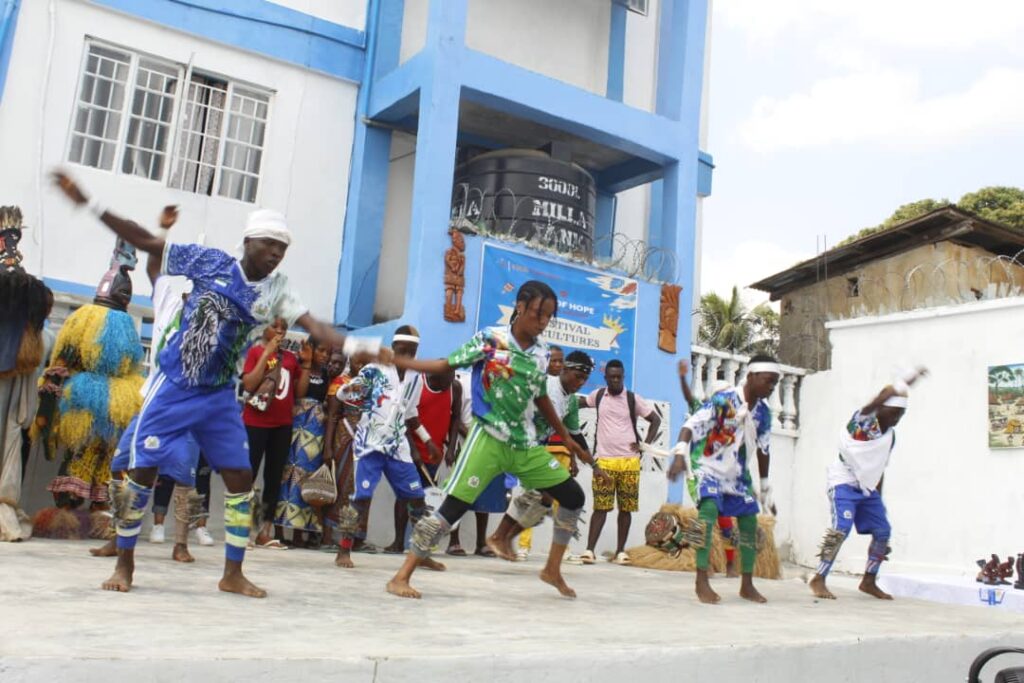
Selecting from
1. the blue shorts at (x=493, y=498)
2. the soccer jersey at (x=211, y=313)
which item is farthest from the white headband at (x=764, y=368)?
the soccer jersey at (x=211, y=313)

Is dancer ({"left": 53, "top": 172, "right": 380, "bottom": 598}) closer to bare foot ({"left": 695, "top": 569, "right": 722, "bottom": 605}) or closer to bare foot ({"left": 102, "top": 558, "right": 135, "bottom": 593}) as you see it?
bare foot ({"left": 102, "top": 558, "right": 135, "bottom": 593})

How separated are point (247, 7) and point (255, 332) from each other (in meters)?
7.56

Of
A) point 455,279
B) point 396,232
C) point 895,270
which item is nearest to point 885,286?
point 895,270

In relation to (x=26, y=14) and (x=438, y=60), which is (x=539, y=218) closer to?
(x=438, y=60)

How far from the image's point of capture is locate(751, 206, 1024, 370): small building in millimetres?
16047

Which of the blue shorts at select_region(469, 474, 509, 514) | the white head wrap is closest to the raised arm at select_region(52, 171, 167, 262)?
the white head wrap

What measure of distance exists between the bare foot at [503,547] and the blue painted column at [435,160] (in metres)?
2.70

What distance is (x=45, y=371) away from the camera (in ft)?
21.2

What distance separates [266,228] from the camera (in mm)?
4398

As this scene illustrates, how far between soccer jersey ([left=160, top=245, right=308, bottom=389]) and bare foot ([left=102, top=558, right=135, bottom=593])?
2.88 feet

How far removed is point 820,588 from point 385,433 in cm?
335

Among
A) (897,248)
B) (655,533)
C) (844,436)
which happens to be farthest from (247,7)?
(897,248)

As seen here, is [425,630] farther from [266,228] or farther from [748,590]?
[748,590]

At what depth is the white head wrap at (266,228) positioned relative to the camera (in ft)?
14.4
